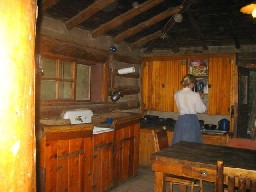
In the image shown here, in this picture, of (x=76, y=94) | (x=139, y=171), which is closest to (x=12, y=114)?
(x=76, y=94)

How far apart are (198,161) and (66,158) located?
6.03 feet

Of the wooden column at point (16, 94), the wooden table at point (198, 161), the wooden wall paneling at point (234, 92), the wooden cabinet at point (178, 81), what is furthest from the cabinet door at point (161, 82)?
the wooden column at point (16, 94)

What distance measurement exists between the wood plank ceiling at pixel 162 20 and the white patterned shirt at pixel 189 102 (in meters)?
1.62

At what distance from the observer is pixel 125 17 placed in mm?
5105

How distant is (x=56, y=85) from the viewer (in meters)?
4.88

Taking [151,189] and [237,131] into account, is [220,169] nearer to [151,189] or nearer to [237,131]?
[151,189]

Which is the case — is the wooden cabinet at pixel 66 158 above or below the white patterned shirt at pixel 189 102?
below

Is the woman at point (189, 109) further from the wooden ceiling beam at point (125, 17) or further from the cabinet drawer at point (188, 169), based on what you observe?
the cabinet drawer at point (188, 169)

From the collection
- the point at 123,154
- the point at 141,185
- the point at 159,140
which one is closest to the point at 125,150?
the point at 123,154

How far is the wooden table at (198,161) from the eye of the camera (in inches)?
126

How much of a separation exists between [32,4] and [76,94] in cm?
433

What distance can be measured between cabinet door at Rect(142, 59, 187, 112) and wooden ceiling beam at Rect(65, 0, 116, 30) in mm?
3138

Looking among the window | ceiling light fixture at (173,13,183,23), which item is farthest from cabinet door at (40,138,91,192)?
ceiling light fixture at (173,13,183,23)

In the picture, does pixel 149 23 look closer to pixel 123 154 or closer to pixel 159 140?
pixel 159 140
